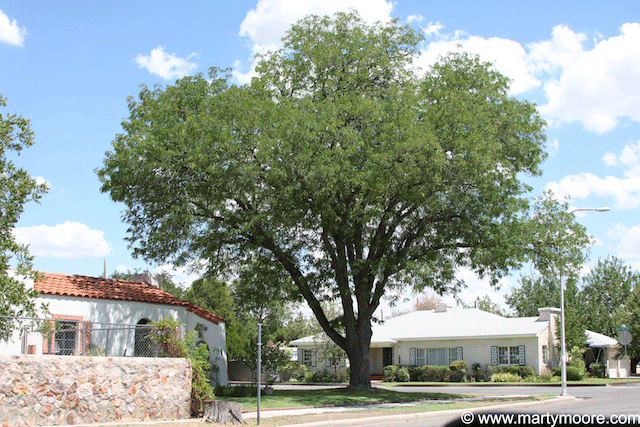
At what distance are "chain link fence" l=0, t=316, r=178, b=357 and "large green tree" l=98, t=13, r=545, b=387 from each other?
15.1 ft

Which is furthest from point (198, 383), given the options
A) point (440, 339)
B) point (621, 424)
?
point (440, 339)

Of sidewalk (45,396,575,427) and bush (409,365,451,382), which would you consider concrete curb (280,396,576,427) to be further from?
bush (409,365,451,382)

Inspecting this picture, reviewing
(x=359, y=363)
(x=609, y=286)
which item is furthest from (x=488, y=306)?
(x=359, y=363)

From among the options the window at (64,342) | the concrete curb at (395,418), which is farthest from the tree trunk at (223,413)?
the window at (64,342)

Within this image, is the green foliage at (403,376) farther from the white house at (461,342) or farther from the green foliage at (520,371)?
the green foliage at (520,371)

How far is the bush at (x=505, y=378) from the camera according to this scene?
42281mm

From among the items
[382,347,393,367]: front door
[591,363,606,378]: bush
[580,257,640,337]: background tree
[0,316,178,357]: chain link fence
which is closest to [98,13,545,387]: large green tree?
[0,316,178,357]: chain link fence

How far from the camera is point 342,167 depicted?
2375 cm

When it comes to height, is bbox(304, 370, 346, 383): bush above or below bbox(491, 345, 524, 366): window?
below

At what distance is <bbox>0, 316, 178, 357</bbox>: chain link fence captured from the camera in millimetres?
18109

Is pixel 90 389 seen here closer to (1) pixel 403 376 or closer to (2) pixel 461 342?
(1) pixel 403 376

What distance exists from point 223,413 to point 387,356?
35.7 m

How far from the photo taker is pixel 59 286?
Answer: 24.0m

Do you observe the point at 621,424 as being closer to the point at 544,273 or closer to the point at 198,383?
the point at 198,383
